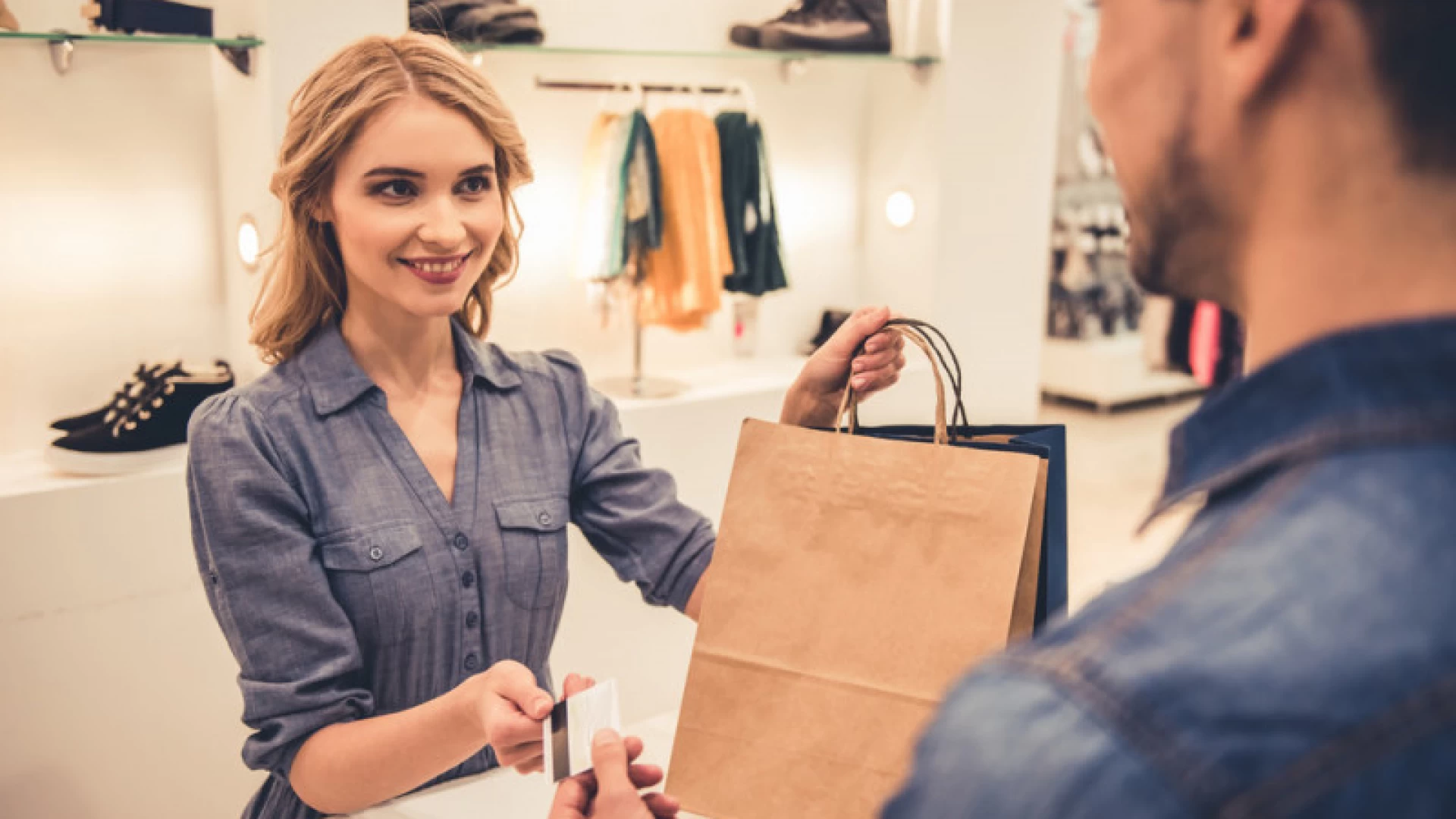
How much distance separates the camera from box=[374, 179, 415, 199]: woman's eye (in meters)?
1.54

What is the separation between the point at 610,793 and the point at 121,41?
221 centimetres

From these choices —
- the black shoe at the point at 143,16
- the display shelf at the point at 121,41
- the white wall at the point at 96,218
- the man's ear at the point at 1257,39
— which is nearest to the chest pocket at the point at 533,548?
the man's ear at the point at 1257,39

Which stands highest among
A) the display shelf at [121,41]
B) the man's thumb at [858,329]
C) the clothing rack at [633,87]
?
the clothing rack at [633,87]

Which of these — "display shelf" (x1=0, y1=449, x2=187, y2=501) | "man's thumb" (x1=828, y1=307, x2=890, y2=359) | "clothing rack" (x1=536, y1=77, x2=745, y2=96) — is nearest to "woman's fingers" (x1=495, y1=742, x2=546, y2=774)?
"man's thumb" (x1=828, y1=307, x2=890, y2=359)

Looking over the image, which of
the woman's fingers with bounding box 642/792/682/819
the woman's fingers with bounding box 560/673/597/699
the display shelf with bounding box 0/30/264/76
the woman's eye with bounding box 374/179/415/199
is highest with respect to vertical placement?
the display shelf with bounding box 0/30/264/76

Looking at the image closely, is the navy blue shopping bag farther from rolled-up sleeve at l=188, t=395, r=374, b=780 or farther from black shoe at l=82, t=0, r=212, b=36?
black shoe at l=82, t=0, r=212, b=36

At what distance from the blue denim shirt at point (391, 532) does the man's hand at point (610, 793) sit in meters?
0.44

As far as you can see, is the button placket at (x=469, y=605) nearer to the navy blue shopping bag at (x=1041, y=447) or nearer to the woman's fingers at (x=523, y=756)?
the woman's fingers at (x=523, y=756)

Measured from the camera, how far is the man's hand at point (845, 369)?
4.20ft

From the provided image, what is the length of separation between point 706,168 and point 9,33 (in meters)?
1.62

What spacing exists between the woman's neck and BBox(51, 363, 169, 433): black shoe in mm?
1001

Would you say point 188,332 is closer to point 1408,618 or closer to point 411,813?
point 411,813

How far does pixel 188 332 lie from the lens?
285cm

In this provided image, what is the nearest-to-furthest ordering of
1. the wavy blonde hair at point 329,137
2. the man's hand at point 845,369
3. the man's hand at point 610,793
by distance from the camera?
the man's hand at point 610,793 < the man's hand at point 845,369 < the wavy blonde hair at point 329,137
